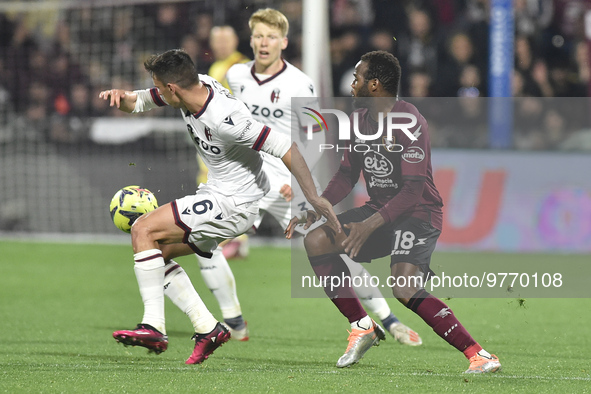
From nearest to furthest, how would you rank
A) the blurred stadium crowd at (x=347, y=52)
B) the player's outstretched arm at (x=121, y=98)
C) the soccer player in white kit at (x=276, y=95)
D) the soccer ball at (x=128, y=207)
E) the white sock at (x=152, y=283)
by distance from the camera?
the white sock at (x=152, y=283) → the player's outstretched arm at (x=121, y=98) → the soccer ball at (x=128, y=207) → the soccer player in white kit at (x=276, y=95) → the blurred stadium crowd at (x=347, y=52)

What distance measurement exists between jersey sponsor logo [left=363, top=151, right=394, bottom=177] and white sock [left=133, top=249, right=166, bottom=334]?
4.28 ft

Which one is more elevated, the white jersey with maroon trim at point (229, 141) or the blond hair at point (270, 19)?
the blond hair at point (270, 19)

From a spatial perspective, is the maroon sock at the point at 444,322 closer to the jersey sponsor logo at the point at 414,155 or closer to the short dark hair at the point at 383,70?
the jersey sponsor logo at the point at 414,155

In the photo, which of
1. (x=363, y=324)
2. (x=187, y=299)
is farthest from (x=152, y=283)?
(x=363, y=324)

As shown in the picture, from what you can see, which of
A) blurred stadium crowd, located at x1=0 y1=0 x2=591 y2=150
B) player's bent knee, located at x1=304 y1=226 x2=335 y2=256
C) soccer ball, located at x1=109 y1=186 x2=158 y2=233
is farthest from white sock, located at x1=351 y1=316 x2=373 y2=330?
blurred stadium crowd, located at x1=0 y1=0 x2=591 y2=150

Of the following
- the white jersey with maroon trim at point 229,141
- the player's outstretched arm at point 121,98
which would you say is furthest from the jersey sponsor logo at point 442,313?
the player's outstretched arm at point 121,98

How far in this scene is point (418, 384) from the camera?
4.71 metres

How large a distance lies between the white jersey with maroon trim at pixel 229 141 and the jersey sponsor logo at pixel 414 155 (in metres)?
0.68

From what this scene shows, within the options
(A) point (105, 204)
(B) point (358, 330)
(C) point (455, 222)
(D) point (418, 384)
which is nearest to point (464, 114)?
(C) point (455, 222)

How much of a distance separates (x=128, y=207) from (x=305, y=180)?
4.08ft

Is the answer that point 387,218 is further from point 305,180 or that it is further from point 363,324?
point 363,324

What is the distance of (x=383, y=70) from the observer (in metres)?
5.26

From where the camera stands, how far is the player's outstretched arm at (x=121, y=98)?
5.59 m

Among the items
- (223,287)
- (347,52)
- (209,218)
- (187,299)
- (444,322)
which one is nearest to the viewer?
(444,322)
